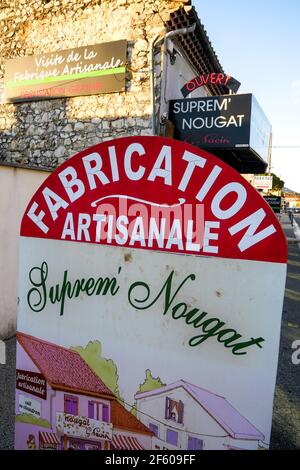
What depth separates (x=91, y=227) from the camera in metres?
1.62

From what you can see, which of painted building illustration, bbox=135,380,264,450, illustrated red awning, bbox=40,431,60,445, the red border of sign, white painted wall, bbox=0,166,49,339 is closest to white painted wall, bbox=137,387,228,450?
painted building illustration, bbox=135,380,264,450

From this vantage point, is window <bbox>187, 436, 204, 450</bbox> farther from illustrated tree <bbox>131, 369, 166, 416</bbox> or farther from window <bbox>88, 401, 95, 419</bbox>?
window <bbox>88, 401, 95, 419</bbox>

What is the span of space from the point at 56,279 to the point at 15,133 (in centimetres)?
815

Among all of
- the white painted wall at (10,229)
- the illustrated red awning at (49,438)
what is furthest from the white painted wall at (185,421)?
the white painted wall at (10,229)

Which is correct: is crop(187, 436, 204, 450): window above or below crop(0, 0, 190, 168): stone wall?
below

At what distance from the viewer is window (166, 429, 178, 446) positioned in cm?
146

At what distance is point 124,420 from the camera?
5.09 ft

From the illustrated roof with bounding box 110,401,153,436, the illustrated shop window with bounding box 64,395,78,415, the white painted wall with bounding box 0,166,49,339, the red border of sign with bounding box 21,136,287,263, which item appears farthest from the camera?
the white painted wall with bounding box 0,166,49,339

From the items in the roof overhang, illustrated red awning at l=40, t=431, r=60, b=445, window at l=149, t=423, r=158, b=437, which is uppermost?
the roof overhang

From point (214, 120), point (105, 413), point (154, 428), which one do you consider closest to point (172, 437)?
point (154, 428)

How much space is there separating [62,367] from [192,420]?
2.31 ft

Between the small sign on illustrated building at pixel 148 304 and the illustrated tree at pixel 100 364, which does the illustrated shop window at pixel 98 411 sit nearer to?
the small sign on illustrated building at pixel 148 304

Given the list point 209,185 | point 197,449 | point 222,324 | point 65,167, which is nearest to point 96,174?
point 65,167

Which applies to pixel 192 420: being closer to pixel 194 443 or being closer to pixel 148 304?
pixel 194 443
